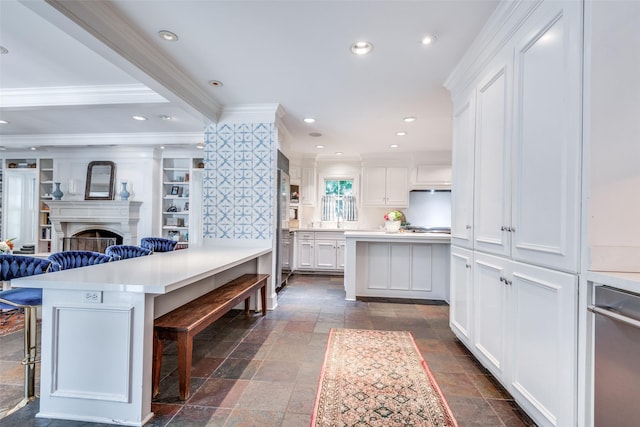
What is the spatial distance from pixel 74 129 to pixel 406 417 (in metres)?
5.96

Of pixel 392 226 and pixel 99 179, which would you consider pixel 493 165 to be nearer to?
pixel 392 226

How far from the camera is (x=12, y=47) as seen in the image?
2365mm

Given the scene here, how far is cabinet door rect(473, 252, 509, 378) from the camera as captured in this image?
1826 millimetres

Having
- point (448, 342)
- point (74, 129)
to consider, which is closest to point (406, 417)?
point (448, 342)

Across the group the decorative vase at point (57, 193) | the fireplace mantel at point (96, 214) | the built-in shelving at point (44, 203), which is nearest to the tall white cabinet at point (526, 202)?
the fireplace mantel at point (96, 214)

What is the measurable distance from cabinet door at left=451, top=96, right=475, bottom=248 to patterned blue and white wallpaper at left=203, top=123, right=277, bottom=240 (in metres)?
2.00

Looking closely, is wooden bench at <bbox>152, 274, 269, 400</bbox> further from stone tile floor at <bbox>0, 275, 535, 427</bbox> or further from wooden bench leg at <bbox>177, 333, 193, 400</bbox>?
stone tile floor at <bbox>0, 275, 535, 427</bbox>

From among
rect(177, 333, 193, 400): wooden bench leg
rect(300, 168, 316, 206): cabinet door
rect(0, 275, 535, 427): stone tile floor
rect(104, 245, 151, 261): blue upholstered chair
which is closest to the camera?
rect(0, 275, 535, 427): stone tile floor

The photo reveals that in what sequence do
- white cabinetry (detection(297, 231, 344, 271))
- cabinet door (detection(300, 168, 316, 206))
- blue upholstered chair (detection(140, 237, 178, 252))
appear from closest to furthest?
blue upholstered chair (detection(140, 237, 178, 252))
white cabinetry (detection(297, 231, 344, 271))
cabinet door (detection(300, 168, 316, 206))

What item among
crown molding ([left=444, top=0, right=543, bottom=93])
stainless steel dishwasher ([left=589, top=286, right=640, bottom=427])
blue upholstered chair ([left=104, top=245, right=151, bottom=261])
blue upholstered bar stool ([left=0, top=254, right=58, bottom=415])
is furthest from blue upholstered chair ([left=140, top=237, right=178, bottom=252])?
stainless steel dishwasher ([left=589, top=286, right=640, bottom=427])

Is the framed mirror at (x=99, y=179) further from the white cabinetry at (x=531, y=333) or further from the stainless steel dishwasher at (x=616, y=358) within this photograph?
the stainless steel dishwasher at (x=616, y=358)

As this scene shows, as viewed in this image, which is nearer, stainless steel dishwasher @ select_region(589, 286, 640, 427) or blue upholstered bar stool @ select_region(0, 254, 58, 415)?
stainless steel dishwasher @ select_region(589, 286, 640, 427)

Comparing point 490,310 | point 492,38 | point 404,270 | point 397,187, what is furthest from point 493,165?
point 397,187

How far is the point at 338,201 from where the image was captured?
657 cm
